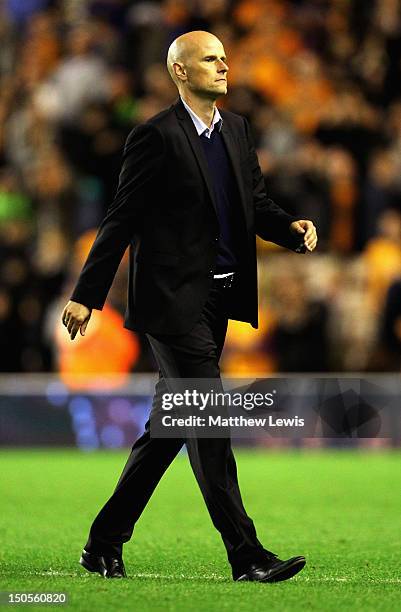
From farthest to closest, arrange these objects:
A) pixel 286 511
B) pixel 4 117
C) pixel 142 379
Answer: pixel 4 117, pixel 142 379, pixel 286 511

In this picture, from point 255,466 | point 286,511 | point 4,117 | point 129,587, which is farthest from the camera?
point 4,117

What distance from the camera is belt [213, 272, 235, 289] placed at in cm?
577

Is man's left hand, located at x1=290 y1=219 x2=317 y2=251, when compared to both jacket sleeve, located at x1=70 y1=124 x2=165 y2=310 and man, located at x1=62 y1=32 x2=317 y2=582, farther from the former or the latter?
jacket sleeve, located at x1=70 y1=124 x2=165 y2=310

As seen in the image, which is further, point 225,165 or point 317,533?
point 317,533

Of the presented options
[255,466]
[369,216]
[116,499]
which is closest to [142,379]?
[255,466]

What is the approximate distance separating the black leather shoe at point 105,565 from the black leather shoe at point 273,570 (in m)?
0.51

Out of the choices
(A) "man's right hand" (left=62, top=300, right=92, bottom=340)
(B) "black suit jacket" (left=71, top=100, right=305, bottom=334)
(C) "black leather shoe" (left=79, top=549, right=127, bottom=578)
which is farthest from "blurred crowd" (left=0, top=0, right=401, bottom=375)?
(A) "man's right hand" (left=62, top=300, right=92, bottom=340)

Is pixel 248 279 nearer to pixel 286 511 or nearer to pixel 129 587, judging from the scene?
pixel 129 587

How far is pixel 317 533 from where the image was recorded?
771cm

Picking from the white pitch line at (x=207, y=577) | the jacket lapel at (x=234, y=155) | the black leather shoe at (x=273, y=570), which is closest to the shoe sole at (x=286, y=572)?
the black leather shoe at (x=273, y=570)

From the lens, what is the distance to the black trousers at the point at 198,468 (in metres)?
5.57

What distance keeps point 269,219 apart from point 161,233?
51 cm

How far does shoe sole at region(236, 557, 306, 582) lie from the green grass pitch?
0.13 feet

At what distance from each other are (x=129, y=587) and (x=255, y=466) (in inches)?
239
